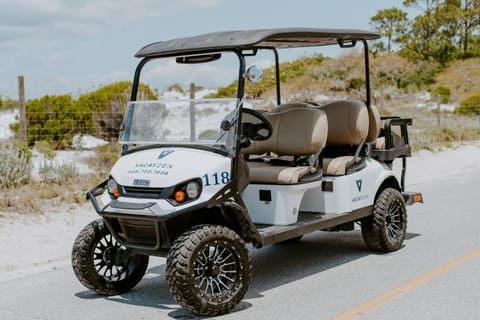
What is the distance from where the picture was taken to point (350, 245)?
7637mm

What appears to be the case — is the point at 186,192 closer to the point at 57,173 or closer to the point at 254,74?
the point at 254,74

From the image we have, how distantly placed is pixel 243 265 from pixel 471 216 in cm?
468

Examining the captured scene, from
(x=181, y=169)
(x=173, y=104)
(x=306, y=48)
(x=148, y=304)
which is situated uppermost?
(x=306, y=48)

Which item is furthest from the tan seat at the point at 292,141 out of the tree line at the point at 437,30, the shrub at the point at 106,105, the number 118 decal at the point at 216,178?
the tree line at the point at 437,30

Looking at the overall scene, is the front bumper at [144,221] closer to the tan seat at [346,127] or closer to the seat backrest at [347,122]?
the tan seat at [346,127]

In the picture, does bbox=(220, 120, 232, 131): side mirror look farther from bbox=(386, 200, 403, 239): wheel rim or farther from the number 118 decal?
bbox=(386, 200, 403, 239): wheel rim

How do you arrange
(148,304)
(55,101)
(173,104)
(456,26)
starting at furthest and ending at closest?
(456,26)
(55,101)
(173,104)
(148,304)

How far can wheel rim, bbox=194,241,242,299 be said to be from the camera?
5.18 metres

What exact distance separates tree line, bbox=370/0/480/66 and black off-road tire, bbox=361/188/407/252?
41.1 metres

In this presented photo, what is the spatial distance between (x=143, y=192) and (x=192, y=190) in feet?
1.32

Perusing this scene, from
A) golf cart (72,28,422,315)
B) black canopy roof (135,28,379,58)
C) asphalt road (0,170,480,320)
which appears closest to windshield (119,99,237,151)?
golf cart (72,28,422,315)

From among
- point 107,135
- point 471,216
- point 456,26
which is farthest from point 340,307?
point 456,26

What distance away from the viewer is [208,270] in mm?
5227

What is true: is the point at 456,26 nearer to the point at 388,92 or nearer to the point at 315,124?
the point at 388,92
